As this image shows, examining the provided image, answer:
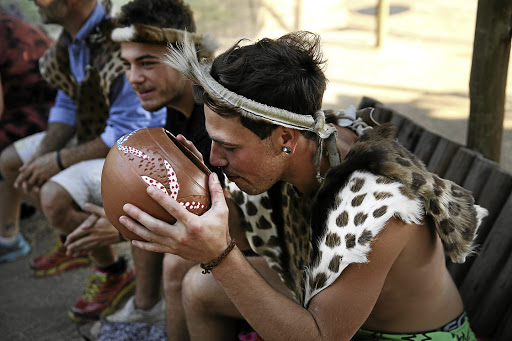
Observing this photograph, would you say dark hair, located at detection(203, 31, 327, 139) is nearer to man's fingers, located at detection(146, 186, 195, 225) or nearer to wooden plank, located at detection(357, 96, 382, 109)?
man's fingers, located at detection(146, 186, 195, 225)

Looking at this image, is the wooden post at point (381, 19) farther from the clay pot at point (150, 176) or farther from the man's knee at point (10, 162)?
the clay pot at point (150, 176)

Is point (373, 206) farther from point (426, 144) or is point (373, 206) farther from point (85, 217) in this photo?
point (85, 217)

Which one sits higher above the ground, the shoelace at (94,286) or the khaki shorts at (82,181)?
the khaki shorts at (82,181)

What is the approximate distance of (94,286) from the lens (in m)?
3.60

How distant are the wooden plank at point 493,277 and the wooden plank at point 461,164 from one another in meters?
0.36

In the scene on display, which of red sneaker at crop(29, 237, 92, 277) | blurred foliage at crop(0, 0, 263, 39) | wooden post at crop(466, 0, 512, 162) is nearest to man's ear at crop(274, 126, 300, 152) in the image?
wooden post at crop(466, 0, 512, 162)

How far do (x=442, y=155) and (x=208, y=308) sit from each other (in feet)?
5.15

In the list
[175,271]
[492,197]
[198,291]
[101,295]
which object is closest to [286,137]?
[198,291]

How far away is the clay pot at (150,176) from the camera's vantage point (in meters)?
1.91

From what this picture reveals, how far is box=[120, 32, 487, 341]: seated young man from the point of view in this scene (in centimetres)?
185

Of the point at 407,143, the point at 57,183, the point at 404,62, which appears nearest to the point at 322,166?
the point at 407,143

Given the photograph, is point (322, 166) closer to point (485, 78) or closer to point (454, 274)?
point (454, 274)

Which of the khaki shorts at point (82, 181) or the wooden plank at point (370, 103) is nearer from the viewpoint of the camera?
the khaki shorts at point (82, 181)

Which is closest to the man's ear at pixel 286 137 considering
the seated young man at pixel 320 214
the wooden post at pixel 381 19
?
the seated young man at pixel 320 214
